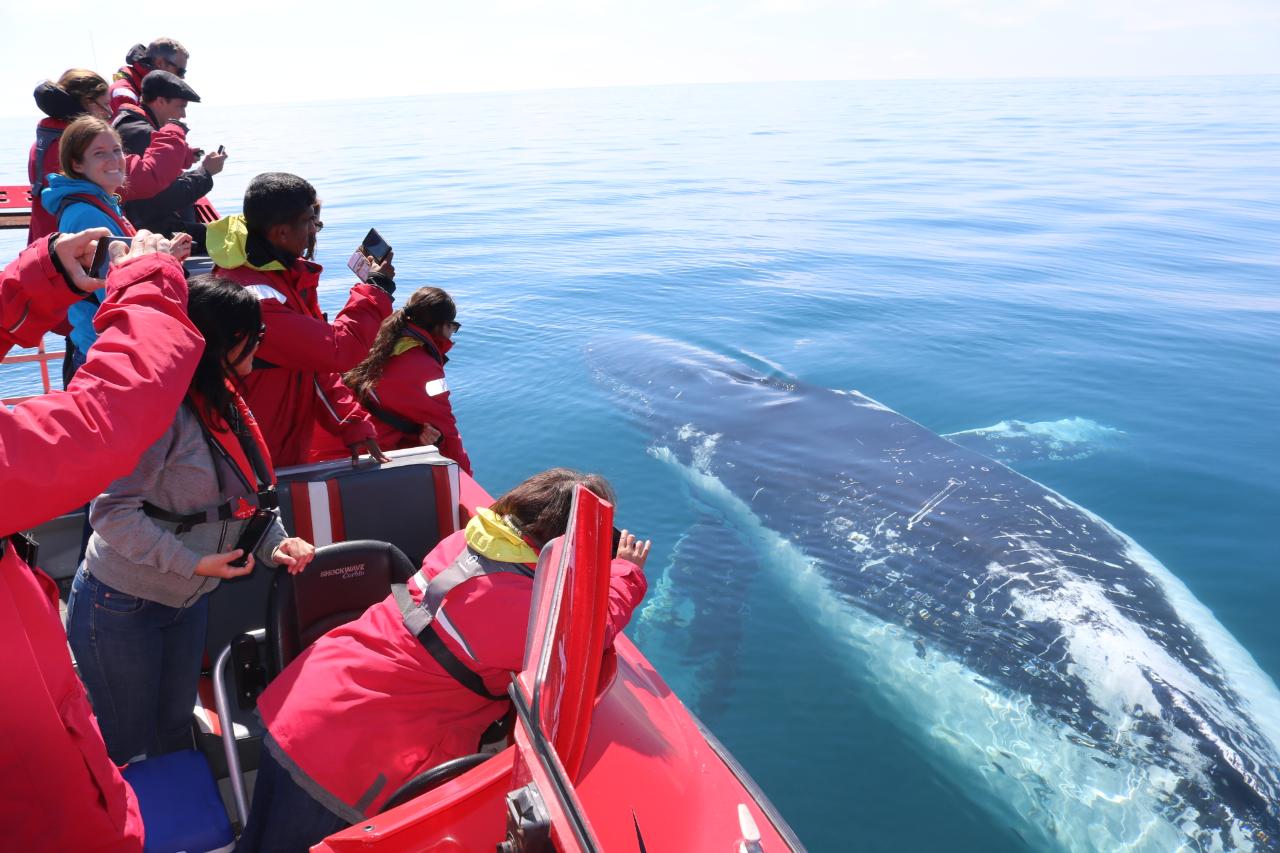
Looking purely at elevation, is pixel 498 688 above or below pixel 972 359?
above

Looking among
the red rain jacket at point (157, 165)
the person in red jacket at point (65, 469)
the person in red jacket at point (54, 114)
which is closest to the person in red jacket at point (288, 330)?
the person in red jacket at point (54, 114)

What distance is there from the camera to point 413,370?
5.49m

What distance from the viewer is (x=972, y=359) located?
13055 millimetres

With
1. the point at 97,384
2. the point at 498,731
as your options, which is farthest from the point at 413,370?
the point at 97,384

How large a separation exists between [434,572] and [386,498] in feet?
5.60

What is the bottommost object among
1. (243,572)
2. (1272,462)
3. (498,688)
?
(1272,462)

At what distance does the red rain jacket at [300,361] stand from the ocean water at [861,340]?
2721 millimetres

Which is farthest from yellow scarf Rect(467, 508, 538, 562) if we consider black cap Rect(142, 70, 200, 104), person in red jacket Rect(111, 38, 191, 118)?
person in red jacket Rect(111, 38, 191, 118)

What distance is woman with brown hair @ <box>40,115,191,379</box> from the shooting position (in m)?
4.22

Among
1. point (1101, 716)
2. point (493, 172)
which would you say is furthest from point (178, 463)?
point (493, 172)

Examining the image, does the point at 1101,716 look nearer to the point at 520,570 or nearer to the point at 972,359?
the point at 520,570

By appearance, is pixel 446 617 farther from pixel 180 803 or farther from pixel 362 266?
pixel 362 266

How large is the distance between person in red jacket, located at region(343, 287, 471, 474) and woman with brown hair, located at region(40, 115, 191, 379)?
1.55m

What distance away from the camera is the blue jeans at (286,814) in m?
2.67
